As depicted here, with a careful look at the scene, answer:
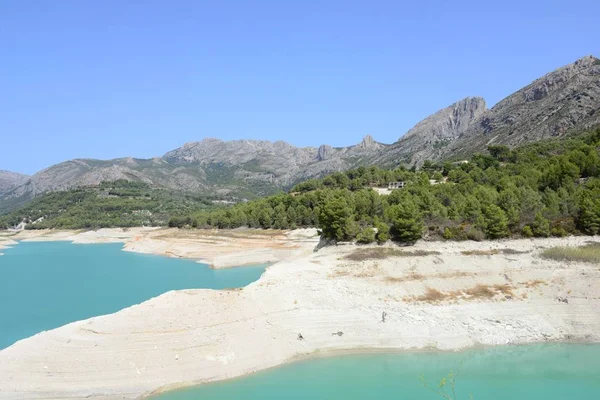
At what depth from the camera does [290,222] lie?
284 ft

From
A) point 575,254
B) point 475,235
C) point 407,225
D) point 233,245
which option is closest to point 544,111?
point 233,245

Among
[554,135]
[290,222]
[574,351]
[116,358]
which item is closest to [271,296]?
[116,358]

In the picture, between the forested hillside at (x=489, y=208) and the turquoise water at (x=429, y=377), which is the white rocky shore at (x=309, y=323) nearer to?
the turquoise water at (x=429, y=377)

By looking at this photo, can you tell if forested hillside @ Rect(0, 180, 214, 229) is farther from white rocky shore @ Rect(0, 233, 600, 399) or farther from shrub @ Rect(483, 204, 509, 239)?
white rocky shore @ Rect(0, 233, 600, 399)

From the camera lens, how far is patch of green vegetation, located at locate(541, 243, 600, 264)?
112ft

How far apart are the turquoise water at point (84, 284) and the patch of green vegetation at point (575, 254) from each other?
2563 cm

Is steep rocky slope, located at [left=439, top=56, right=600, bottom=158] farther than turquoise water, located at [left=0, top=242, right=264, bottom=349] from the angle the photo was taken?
Yes

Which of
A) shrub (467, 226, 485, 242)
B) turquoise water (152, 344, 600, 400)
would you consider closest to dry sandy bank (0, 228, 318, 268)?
shrub (467, 226, 485, 242)

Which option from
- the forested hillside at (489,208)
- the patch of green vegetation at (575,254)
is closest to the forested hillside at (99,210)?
the forested hillside at (489,208)

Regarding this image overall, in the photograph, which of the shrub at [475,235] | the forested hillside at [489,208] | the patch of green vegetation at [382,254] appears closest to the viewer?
the patch of green vegetation at [382,254]

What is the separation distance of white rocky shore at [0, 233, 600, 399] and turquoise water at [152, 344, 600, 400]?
1.01 metres

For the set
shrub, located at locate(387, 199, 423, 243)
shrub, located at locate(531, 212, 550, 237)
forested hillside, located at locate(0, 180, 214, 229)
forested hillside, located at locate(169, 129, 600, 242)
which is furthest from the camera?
forested hillside, located at locate(0, 180, 214, 229)

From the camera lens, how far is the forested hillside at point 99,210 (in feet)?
469

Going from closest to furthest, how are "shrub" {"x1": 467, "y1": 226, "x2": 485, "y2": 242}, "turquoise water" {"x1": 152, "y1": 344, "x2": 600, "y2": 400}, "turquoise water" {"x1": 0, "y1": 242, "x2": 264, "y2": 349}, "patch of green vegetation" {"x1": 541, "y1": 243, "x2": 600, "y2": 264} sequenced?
"turquoise water" {"x1": 152, "y1": 344, "x2": 600, "y2": 400} → "turquoise water" {"x1": 0, "y1": 242, "x2": 264, "y2": 349} → "patch of green vegetation" {"x1": 541, "y1": 243, "x2": 600, "y2": 264} → "shrub" {"x1": 467, "y1": 226, "x2": 485, "y2": 242}
